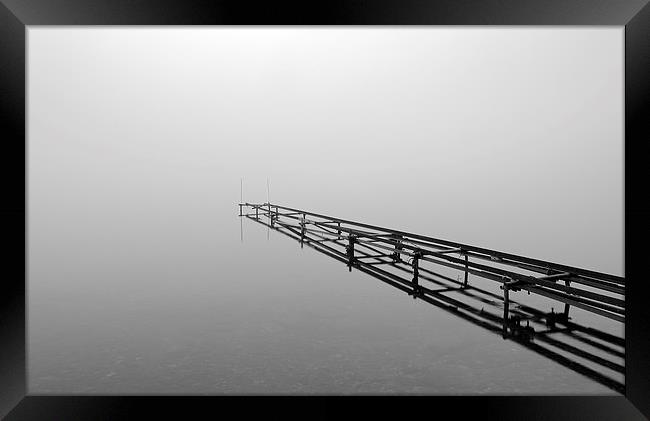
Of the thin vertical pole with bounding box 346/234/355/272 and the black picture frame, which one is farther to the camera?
the thin vertical pole with bounding box 346/234/355/272

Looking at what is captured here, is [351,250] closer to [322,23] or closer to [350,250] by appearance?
[350,250]

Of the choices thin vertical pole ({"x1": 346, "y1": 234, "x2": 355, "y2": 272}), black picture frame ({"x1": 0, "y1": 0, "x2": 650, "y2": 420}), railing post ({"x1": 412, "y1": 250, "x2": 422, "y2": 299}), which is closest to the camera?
black picture frame ({"x1": 0, "y1": 0, "x2": 650, "y2": 420})

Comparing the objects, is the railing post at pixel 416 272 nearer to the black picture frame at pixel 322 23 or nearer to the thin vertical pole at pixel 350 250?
the thin vertical pole at pixel 350 250

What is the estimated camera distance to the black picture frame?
2.49m

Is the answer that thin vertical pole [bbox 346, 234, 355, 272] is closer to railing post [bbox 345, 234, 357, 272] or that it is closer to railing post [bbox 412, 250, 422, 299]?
railing post [bbox 345, 234, 357, 272]

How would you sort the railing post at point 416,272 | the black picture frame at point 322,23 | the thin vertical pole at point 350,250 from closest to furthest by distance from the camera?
the black picture frame at point 322,23 → the railing post at point 416,272 → the thin vertical pole at point 350,250

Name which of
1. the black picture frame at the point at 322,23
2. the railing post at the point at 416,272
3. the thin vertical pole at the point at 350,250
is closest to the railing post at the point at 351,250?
the thin vertical pole at the point at 350,250

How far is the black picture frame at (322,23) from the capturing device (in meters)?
2.49

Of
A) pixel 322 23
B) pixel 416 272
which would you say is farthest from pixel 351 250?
pixel 322 23

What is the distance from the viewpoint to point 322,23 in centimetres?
275

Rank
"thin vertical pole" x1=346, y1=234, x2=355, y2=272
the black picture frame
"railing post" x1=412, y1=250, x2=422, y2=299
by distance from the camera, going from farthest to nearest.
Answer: "thin vertical pole" x1=346, y1=234, x2=355, y2=272, "railing post" x1=412, y1=250, x2=422, y2=299, the black picture frame

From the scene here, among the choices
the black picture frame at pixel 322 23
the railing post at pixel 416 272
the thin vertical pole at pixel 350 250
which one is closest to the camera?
the black picture frame at pixel 322 23

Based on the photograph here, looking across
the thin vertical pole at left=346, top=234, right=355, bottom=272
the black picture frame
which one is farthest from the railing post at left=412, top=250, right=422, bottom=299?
the black picture frame

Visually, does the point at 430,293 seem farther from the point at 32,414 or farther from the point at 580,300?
the point at 32,414
